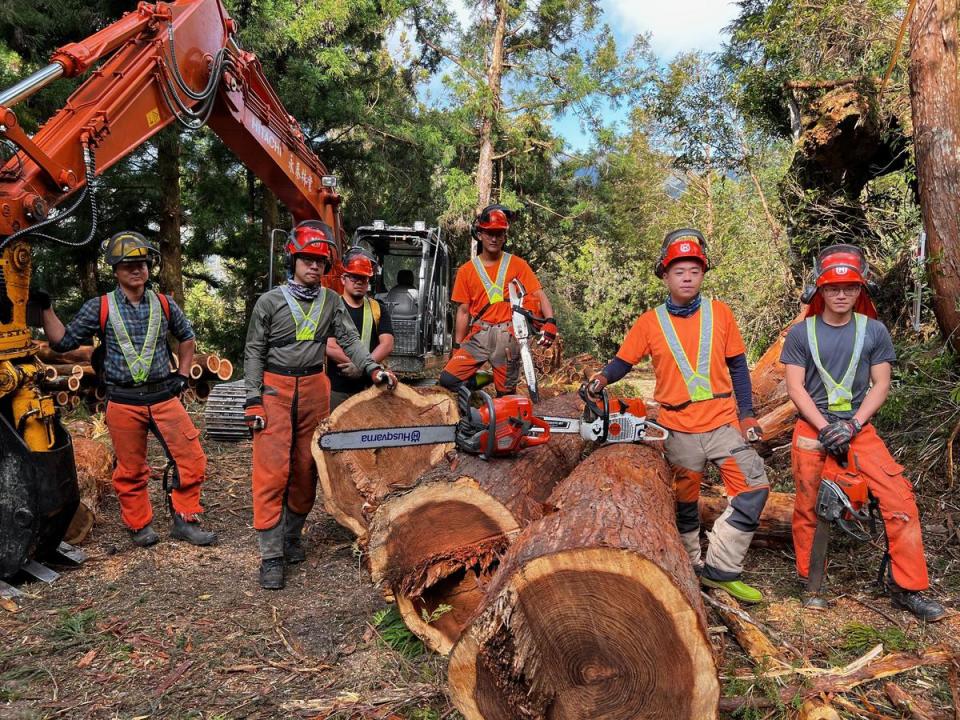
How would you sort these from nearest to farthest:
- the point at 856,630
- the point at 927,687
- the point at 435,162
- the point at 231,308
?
the point at 927,687, the point at 856,630, the point at 435,162, the point at 231,308

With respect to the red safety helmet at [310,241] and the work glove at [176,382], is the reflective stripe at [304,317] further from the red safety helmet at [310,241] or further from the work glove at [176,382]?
the work glove at [176,382]

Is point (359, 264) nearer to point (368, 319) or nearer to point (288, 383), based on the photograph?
point (368, 319)

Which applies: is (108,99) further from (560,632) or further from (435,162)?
(435,162)

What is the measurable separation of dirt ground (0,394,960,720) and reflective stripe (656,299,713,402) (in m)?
1.15

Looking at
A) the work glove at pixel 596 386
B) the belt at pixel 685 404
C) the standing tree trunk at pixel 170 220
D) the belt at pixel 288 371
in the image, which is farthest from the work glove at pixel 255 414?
the standing tree trunk at pixel 170 220

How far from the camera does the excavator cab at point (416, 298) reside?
26.7ft

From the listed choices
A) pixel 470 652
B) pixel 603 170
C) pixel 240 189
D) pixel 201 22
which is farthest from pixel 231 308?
pixel 470 652

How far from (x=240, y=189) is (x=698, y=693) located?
14566 millimetres

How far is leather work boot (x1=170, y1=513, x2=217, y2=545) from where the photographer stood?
457 centimetres

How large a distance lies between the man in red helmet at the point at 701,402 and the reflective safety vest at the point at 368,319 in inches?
88.1

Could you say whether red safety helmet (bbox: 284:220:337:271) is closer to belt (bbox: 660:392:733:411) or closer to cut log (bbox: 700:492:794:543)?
belt (bbox: 660:392:733:411)

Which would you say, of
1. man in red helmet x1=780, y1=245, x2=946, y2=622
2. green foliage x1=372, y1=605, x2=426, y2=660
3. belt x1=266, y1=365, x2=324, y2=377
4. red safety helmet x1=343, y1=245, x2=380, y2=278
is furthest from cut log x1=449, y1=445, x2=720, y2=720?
red safety helmet x1=343, y1=245, x2=380, y2=278

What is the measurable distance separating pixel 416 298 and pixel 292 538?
16.0ft

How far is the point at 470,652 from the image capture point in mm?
2139
